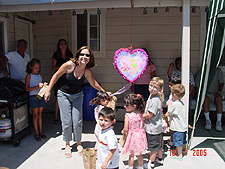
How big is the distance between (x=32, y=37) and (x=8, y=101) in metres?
2.64

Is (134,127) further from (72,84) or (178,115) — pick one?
(72,84)

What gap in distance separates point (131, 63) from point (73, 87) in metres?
0.96

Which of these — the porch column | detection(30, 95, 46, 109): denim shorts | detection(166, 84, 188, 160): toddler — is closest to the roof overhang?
the porch column

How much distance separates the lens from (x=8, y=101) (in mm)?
3818

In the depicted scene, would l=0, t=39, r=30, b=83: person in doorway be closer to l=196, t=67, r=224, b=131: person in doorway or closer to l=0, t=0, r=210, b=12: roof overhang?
l=0, t=0, r=210, b=12: roof overhang

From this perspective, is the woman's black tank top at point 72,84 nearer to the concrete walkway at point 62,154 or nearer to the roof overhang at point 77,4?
the concrete walkway at point 62,154

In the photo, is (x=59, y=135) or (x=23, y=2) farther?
(x=59, y=135)

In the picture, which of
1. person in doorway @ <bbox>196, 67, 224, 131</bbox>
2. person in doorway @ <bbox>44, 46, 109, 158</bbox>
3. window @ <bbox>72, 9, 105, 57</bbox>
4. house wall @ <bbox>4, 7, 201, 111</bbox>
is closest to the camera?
person in doorway @ <bbox>44, 46, 109, 158</bbox>

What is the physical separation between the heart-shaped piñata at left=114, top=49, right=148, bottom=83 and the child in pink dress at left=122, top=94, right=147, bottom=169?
1.85 ft

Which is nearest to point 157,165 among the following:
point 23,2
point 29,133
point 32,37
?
point 29,133

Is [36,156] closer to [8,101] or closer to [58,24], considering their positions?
[8,101]

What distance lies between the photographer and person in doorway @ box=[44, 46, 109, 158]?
3.38 meters

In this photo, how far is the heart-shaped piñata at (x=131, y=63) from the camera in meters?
3.42

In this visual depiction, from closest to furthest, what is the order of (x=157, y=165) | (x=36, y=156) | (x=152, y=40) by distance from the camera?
(x=157, y=165) < (x=36, y=156) < (x=152, y=40)
